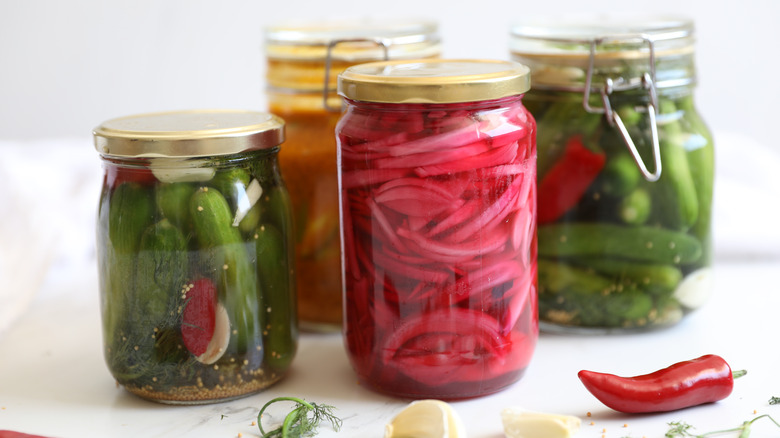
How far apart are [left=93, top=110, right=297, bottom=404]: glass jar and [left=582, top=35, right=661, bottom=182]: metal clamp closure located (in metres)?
0.45

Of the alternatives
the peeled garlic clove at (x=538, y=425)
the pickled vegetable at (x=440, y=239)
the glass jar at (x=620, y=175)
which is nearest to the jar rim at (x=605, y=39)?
the glass jar at (x=620, y=175)

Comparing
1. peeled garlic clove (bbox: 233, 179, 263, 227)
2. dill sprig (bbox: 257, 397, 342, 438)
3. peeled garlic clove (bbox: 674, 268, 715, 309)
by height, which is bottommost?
dill sprig (bbox: 257, 397, 342, 438)

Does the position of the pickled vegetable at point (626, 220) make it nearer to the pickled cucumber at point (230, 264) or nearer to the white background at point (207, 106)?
the white background at point (207, 106)

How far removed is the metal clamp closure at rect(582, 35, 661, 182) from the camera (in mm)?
1225

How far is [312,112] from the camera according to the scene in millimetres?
1343

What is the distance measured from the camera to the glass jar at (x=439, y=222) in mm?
1033

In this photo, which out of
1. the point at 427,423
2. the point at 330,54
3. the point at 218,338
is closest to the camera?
the point at 427,423

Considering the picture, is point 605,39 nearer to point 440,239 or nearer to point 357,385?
point 440,239

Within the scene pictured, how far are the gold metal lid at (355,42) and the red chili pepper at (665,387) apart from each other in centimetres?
57

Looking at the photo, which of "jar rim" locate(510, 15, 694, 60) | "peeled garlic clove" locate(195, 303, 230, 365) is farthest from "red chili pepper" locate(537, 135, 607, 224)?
"peeled garlic clove" locate(195, 303, 230, 365)

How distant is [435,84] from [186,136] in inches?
11.8

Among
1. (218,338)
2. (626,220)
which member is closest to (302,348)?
(218,338)

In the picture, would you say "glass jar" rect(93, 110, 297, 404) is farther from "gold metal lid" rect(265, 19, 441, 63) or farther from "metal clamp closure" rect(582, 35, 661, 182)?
"metal clamp closure" rect(582, 35, 661, 182)

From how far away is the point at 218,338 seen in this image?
1.09 meters
